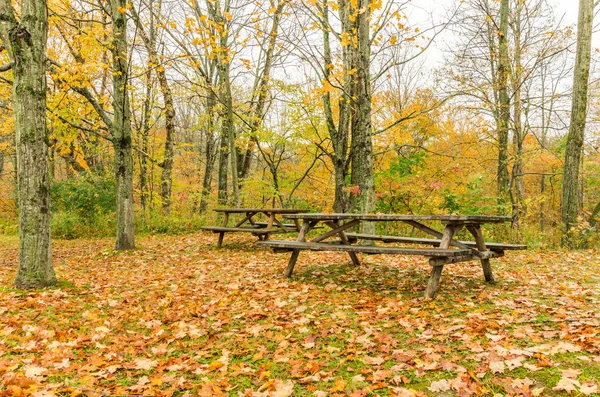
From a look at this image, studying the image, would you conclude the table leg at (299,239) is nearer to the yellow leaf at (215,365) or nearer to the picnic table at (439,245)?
the picnic table at (439,245)

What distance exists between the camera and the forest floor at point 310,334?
9.16 feet

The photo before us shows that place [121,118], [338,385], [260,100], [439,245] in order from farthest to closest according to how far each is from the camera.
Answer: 1. [260,100]
2. [121,118]
3. [439,245]
4. [338,385]

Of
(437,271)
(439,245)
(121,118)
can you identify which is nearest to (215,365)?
(437,271)

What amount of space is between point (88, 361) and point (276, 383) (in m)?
1.59

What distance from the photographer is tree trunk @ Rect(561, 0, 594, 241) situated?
26.8 ft

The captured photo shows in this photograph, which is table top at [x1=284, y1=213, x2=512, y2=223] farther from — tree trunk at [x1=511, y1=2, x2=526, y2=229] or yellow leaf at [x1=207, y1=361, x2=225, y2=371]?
tree trunk at [x1=511, y1=2, x2=526, y2=229]

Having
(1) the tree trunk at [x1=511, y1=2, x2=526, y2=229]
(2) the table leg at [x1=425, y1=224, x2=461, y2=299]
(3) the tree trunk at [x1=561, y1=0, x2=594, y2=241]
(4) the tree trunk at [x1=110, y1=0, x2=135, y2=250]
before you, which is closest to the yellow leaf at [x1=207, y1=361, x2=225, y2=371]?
(2) the table leg at [x1=425, y1=224, x2=461, y2=299]

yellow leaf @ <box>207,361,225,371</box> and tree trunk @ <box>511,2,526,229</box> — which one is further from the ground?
tree trunk @ <box>511,2,526,229</box>

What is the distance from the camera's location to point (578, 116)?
27.2 feet

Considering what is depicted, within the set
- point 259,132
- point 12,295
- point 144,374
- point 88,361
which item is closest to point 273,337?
point 144,374

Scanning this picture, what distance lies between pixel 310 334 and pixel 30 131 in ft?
13.7

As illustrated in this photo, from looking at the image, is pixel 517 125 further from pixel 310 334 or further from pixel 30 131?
pixel 30 131

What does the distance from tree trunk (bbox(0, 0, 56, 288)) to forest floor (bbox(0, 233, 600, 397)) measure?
18.8 inches

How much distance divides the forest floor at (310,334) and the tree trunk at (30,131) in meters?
0.48
